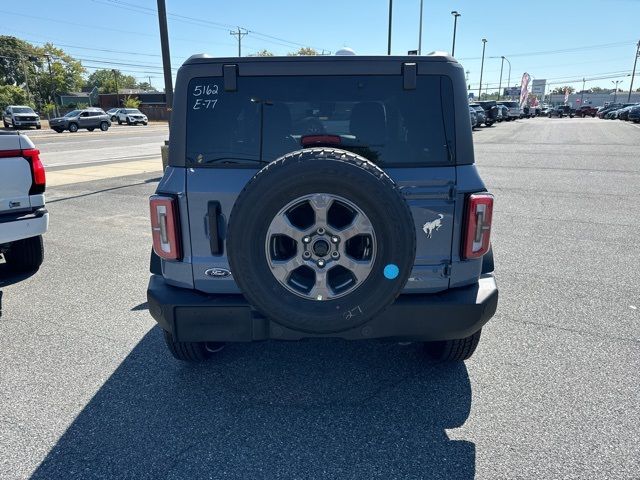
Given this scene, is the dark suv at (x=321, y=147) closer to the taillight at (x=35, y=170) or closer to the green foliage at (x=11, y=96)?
the taillight at (x=35, y=170)

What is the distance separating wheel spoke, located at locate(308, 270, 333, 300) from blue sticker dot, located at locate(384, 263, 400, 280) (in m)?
0.29

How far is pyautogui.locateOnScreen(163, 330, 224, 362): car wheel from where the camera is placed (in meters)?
3.16

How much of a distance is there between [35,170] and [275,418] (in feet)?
12.4

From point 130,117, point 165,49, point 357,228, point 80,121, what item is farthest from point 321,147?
point 130,117

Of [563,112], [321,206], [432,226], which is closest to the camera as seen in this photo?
[321,206]

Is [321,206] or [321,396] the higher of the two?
[321,206]

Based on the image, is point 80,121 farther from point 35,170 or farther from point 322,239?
point 322,239

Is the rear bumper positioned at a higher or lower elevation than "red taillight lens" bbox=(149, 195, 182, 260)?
lower

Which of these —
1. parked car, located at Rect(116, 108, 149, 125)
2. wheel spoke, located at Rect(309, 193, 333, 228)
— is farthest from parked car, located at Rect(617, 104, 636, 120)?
wheel spoke, located at Rect(309, 193, 333, 228)

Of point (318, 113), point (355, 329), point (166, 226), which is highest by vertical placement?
point (318, 113)

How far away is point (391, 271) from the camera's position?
231cm

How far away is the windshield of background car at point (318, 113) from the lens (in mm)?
2633

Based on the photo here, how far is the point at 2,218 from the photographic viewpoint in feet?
15.0

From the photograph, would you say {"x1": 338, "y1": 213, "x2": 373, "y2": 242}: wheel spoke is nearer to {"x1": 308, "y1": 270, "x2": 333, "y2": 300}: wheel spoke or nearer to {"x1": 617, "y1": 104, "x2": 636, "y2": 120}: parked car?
{"x1": 308, "y1": 270, "x2": 333, "y2": 300}: wheel spoke
